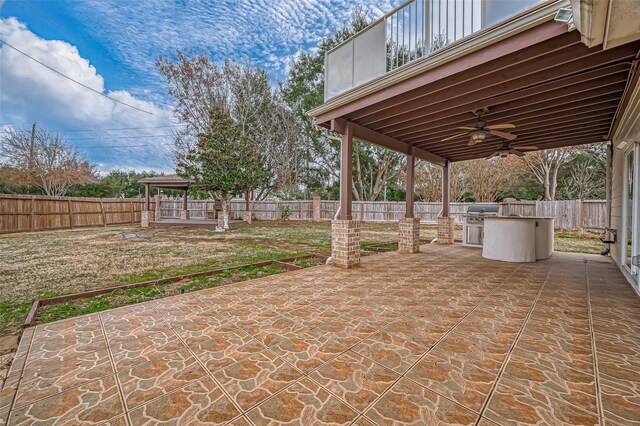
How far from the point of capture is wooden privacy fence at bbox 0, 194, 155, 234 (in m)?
10.8

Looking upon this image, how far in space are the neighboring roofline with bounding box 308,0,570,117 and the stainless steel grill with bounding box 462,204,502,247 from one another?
574 centimetres

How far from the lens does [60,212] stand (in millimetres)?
12703

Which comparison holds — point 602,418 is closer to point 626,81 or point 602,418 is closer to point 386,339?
point 386,339

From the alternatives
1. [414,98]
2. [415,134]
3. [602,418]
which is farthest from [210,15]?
[602,418]

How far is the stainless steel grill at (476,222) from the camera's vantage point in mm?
8070

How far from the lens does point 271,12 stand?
41.6 ft

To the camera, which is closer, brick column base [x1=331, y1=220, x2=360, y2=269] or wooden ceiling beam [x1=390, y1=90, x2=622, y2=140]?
wooden ceiling beam [x1=390, y1=90, x2=622, y2=140]

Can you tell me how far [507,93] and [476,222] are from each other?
4.93 m

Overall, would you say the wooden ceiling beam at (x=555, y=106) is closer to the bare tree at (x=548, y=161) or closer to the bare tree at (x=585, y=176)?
the bare tree at (x=548, y=161)

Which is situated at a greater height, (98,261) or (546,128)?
(546,128)

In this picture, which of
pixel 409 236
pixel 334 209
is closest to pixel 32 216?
pixel 334 209

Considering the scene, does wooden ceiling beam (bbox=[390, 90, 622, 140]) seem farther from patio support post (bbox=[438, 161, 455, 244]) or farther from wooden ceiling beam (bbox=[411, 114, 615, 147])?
patio support post (bbox=[438, 161, 455, 244])

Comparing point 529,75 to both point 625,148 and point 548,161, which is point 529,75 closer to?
point 625,148

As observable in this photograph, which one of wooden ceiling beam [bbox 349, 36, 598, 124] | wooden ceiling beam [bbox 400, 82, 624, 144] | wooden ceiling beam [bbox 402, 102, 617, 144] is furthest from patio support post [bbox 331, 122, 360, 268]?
wooden ceiling beam [bbox 400, 82, 624, 144]
